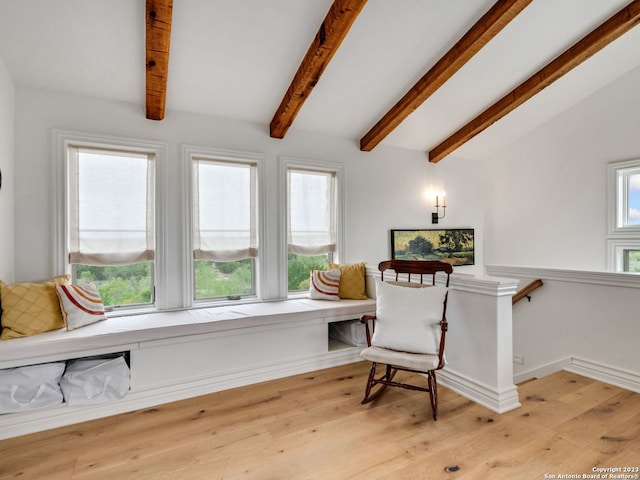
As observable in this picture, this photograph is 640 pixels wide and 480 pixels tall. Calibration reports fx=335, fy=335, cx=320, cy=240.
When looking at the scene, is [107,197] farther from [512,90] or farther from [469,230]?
[469,230]

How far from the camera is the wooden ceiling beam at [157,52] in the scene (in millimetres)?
2086

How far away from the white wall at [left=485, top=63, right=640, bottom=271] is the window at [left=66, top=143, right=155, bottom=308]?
4.73m

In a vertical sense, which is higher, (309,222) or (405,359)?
(309,222)

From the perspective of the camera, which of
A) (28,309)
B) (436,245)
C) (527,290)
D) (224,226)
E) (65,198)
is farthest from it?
(436,245)

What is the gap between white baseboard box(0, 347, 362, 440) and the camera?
2209mm

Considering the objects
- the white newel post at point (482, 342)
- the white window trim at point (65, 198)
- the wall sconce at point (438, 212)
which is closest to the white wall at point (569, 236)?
the wall sconce at point (438, 212)

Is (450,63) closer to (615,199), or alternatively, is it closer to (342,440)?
(615,199)

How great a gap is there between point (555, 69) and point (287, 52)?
2.65 meters

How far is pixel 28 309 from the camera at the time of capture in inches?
94.0

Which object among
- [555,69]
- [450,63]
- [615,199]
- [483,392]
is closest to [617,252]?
[615,199]

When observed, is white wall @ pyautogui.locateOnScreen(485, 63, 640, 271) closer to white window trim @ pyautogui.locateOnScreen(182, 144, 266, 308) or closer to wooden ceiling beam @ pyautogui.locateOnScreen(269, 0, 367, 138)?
wooden ceiling beam @ pyautogui.locateOnScreen(269, 0, 367, 138)

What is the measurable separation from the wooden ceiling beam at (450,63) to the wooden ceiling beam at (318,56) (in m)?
1.11

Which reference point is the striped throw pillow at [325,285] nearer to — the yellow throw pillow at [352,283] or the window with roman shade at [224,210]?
the yellow throw pillow at [352,283]

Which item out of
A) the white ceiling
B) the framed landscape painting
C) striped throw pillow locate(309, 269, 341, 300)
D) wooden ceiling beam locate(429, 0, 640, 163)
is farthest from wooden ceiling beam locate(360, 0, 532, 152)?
striped throw pillow locate(309, 269, 341, 300)
